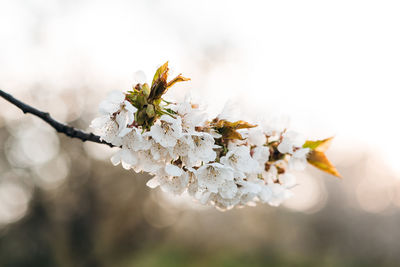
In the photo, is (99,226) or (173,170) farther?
(99,226)

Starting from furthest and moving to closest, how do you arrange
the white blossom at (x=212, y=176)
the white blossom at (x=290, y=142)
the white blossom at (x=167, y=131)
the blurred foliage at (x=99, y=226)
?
the blurred foliage at (x=99, y=226)
the white blossom at (x=290, y=142)
the white blossom at (x=212, y=176)
the white blossom at (x=167, y=131)

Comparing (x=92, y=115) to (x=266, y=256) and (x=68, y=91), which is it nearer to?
(x=68, y=91)

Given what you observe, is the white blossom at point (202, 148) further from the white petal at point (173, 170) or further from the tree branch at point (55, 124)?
the tree branch at point (55, 124)

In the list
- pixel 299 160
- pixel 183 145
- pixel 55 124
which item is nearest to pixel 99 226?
pixel 55 124

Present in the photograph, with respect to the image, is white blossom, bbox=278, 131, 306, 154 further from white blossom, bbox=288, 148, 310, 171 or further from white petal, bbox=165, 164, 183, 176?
white petal, bbox=165, 164, 183, 176

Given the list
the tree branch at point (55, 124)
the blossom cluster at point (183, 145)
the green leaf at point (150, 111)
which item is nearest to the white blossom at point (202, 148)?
the blossom cluster at point (183, 145)

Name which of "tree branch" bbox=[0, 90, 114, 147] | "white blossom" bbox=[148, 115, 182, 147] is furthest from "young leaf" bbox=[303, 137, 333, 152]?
"tree branch" bbox=[0, 90, 114, 147]

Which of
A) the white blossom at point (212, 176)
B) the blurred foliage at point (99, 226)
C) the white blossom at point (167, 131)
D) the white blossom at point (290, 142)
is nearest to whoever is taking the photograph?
the white blossom at point (167, 131)

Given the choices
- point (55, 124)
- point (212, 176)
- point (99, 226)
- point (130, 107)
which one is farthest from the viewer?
point (99, 226)

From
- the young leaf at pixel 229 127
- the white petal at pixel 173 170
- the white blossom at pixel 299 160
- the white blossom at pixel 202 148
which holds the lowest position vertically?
the white petal at pixel 173 170

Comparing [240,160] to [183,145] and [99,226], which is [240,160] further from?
[99,226]
